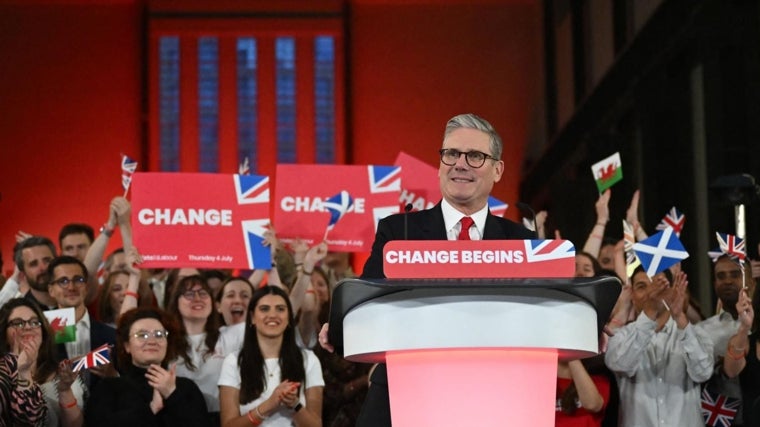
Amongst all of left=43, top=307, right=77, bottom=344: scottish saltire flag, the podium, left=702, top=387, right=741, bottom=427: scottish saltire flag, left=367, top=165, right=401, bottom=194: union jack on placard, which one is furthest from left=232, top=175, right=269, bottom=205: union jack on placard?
the podium

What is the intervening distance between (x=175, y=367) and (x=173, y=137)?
819 centimetres

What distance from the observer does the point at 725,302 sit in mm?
5070

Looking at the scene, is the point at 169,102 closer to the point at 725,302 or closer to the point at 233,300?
the point at 233,300

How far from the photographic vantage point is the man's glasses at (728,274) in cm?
502

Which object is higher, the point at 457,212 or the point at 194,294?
the point at 457,212

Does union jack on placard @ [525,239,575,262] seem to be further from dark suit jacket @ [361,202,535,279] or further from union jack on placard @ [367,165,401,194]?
union jack on placard @ [367,165,401,194]

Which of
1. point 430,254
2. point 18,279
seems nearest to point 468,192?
point 430,254

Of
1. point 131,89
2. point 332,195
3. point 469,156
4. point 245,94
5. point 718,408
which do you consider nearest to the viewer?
point 469,156

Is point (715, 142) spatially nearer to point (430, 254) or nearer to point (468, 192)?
point (468, 192)

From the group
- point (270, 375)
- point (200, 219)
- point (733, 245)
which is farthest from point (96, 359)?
point (733, 245)

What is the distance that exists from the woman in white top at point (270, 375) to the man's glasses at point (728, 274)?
68.9 inches

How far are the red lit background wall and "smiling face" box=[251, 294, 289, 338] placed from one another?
762 centimetres

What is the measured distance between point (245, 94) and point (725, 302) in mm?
8445

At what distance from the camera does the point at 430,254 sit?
1.91 m
